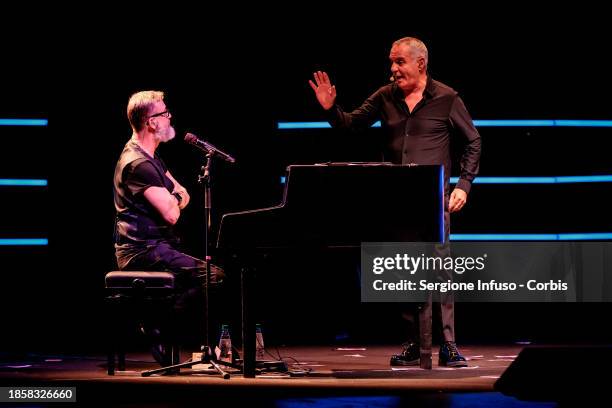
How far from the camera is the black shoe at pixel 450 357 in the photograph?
188 inches

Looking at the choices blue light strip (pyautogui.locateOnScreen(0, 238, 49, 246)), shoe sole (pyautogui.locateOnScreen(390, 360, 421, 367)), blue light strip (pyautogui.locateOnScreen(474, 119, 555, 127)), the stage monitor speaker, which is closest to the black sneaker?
shoe sole (pyautogui.locateOnScreen(390, 360, 421, 367))

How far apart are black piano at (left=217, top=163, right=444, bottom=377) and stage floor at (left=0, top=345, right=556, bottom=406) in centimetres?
62

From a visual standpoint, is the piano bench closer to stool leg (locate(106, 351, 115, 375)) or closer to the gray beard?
stool leg (locate(106, 351, 115, 375))

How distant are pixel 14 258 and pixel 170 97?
62.9 inches

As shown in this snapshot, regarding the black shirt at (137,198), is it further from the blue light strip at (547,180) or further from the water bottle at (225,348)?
the blue light strip at (547,180)

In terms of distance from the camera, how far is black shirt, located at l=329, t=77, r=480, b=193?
500cm

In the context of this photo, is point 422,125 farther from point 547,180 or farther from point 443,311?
point 547,180

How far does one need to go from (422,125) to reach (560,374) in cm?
270

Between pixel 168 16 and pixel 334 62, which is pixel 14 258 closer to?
pixel 168 16

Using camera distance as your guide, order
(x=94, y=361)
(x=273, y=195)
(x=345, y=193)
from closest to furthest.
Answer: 1. (x=345, y=193)
2. (x=94, y=361)
3. (x=273, y=195)

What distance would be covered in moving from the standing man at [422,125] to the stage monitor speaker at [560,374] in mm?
2363

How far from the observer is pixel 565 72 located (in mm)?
6543

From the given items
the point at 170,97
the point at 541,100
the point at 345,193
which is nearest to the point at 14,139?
the point at 170,97

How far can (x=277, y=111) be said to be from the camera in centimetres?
655
